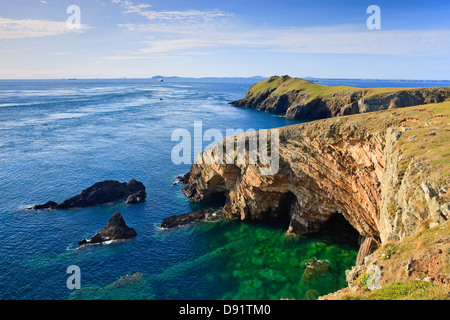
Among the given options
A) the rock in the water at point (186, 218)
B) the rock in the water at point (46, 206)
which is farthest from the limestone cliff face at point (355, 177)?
the rock in the water at point (46, 206)

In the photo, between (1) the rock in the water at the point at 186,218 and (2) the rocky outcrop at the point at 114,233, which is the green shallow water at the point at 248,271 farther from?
(2) the rocky outcrop at the point at 114,233

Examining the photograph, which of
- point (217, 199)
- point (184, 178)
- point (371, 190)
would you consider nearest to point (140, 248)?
point (217, 199)

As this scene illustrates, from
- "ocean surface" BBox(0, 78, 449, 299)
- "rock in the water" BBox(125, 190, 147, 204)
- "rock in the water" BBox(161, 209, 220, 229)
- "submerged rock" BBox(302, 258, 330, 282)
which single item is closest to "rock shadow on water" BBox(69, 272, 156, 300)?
"ocean surface" BBox(0, 78, 449, 299)

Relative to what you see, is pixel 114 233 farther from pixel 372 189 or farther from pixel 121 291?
pixel 372 189

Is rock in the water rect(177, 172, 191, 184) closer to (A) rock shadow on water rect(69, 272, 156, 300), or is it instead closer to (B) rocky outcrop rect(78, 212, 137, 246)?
(B) rocky outcrop rect(78, 212, 137, 246)

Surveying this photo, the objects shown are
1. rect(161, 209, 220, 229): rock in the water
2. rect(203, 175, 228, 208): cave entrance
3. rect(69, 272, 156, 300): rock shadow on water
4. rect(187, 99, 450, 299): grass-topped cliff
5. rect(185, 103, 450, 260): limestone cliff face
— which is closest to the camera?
rect(187, 99, 450, 299): grass-topped cliff

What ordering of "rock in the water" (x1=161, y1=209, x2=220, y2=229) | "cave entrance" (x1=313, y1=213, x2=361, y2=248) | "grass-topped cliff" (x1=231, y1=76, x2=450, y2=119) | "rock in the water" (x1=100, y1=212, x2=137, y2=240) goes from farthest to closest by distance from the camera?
1. "grass-topped cliff" (x1=231, y1=76, x2=450, y2=119)
2. "rock in the water" (x1=161, y1=209, x2=220, y2=229)
3. "rock in the water" (x1=100, y1=212, x2=137, y2=240)
4. "cave entrance" (x1=313, y1=213, x2=361, y2=248)
